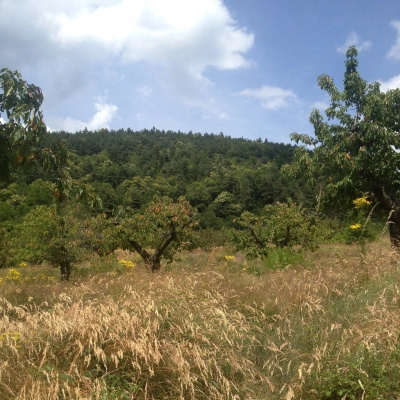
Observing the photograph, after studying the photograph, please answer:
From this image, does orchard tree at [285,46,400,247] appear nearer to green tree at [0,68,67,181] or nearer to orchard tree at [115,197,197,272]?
orchard tree at [115,197,197,272]

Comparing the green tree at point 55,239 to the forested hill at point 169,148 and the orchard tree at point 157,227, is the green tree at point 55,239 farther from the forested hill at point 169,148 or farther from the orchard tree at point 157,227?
the forested hill at point 169,148

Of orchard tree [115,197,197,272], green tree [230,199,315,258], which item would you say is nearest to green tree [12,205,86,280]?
orchard tree [115,197,197,272]

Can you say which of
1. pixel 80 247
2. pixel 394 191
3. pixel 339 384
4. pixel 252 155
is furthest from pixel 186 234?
pixel 252 155

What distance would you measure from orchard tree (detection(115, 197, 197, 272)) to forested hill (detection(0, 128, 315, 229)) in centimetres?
2709

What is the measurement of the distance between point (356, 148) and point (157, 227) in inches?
298

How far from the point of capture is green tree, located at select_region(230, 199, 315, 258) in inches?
728

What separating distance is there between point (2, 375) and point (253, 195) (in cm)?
6673

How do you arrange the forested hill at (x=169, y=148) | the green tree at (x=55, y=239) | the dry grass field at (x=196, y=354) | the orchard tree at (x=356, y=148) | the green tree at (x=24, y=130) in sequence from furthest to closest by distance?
the forested hill at (x=169, y=148)
the green tree at (x=55, y=239)
the orchard tree at (x=356, y=148)
the green tree at (x=24, y=130)
the dry grass field at (x=196, y=354)

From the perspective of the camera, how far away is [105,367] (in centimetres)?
255

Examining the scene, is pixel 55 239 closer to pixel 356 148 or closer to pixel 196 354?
pixel 356 148

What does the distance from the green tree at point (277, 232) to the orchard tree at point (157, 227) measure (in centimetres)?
460

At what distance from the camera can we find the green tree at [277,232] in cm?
1848

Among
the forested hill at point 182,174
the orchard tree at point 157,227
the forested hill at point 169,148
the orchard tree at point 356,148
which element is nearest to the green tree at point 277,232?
the orchard tree at point 157,227

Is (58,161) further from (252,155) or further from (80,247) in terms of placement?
(252,155)
